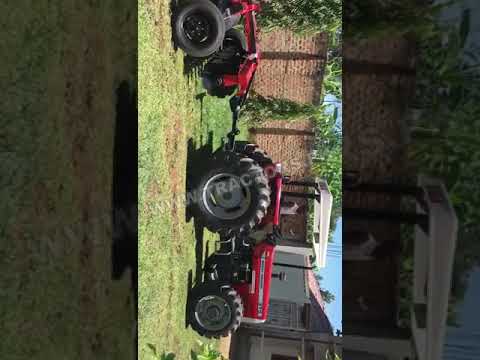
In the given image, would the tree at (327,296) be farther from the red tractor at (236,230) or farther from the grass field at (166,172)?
the grass field at (166,172)

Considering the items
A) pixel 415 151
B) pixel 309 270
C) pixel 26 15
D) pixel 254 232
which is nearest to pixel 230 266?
pixel 254 232

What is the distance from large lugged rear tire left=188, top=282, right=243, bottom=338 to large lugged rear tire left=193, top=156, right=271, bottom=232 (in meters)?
0.25

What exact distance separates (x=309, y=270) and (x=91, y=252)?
107cm

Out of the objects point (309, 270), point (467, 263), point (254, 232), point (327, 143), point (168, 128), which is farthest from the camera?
point (168, 128)

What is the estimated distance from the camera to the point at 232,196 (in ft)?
6.37

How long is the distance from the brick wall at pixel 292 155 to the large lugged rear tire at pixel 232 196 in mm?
94

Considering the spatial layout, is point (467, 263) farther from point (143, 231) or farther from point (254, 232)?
point (143, 231)

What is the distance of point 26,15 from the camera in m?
2.09

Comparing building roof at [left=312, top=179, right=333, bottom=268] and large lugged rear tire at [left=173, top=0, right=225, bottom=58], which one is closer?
building roof at [left=312, top=179, right=333, bottom=268]

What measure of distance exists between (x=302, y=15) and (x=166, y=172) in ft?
2.62

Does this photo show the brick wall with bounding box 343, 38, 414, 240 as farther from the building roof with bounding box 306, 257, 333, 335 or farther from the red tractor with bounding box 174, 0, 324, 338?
the red tractor with bounding box 174, 0, 324, 338

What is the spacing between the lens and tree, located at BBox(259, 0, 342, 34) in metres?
1.54

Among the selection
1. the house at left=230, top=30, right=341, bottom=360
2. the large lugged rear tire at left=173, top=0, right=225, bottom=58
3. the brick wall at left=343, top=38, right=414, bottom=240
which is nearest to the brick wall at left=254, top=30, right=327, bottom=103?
the house at left=230, top=30, right=341, bottom=360

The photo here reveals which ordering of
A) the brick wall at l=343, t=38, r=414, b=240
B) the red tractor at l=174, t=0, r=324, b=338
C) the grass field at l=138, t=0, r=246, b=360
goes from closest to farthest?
the brick wall at l=343, t=38, r=414, b=240
the red tractor at l=174, t=0, r=324, b=338
the grass field at l=138, t=0, r=246, b=360
